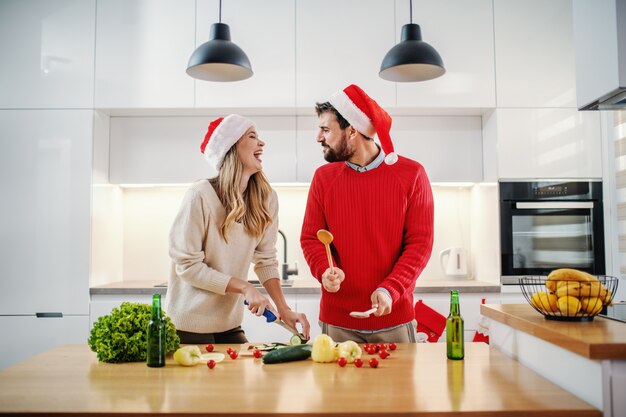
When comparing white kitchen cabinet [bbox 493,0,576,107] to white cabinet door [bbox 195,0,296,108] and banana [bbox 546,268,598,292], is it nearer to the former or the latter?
white cabinet door [bbox 195,0,296,108]

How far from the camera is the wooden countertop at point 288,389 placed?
46.6 inches

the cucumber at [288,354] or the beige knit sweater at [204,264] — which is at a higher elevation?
the beige knit sweater at [204,264]

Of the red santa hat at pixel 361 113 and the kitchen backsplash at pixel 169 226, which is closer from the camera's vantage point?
the red santa hat at pixel 361 113

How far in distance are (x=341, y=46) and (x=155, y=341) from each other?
101 inches

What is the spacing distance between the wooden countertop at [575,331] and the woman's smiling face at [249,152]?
107 centimetres

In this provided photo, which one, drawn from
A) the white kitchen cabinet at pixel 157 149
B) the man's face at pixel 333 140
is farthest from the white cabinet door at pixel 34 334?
the man's face at pixel 333 140

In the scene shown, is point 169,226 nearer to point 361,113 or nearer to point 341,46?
point 341,46

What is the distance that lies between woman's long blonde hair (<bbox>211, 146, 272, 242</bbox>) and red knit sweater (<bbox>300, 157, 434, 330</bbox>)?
0.19 meters

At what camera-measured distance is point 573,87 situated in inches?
141

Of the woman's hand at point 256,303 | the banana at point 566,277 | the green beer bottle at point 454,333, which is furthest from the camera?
the woman's hand at point 256,303

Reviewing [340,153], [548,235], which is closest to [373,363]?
[340,153]

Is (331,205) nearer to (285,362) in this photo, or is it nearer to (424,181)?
(424,181)

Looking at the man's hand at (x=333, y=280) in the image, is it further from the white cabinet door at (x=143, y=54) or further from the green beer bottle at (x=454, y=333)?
the white cabinet door at (x=143, y=54)

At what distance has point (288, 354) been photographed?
1.63m
